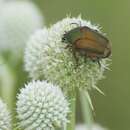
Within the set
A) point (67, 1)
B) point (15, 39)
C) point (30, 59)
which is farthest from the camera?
point (67, 1)

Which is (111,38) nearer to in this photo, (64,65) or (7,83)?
(7,83)

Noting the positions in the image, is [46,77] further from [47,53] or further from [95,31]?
[95,31]

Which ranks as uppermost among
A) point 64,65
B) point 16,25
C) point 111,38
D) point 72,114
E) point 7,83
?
point 111,38

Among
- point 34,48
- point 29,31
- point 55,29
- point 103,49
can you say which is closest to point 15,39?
point 29,31

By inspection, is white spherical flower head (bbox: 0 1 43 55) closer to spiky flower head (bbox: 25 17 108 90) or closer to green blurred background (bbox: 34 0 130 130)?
green blurred background (bbox: 34 0 130 130)

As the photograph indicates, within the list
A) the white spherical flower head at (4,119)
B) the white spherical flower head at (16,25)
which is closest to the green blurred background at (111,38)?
the white spherical flower head at (16,25)

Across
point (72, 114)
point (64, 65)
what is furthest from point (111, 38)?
point (72, 114)
